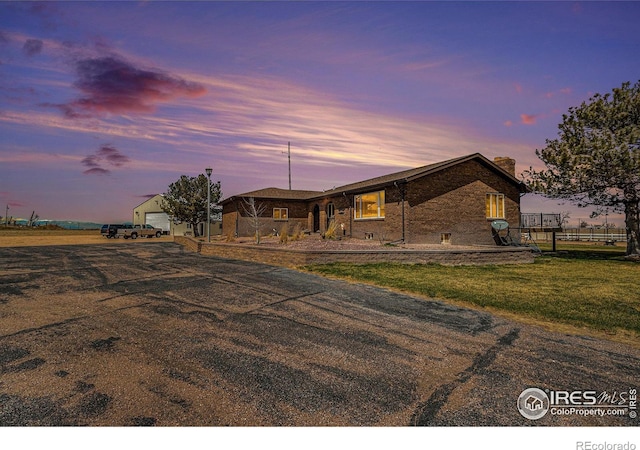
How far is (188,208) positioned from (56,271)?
2895 cm

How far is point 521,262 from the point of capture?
573 inches

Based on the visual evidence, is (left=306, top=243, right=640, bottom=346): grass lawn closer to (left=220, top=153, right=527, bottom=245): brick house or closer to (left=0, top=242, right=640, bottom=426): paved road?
(left=0, top=242, right=640, bottom=426): paved road

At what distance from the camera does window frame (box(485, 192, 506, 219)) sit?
65.4ft

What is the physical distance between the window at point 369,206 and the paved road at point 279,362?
12.8 m

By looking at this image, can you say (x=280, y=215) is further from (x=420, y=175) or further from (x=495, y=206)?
(x=495, y=206)

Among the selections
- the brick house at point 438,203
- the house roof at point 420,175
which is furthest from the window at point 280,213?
the brick house at point 438,203

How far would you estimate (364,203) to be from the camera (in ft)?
67.7

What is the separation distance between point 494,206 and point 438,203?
4639 mm

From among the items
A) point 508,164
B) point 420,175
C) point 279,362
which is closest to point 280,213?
point 420,175

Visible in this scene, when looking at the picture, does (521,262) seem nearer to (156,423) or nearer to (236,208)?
(156,423)

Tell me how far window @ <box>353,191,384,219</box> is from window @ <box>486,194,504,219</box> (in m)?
6.73

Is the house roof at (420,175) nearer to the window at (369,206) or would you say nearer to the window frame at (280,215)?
the window at (369,206)

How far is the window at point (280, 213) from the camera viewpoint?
27203 millimetres

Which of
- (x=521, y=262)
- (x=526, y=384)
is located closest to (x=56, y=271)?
(x=526, y=384)
